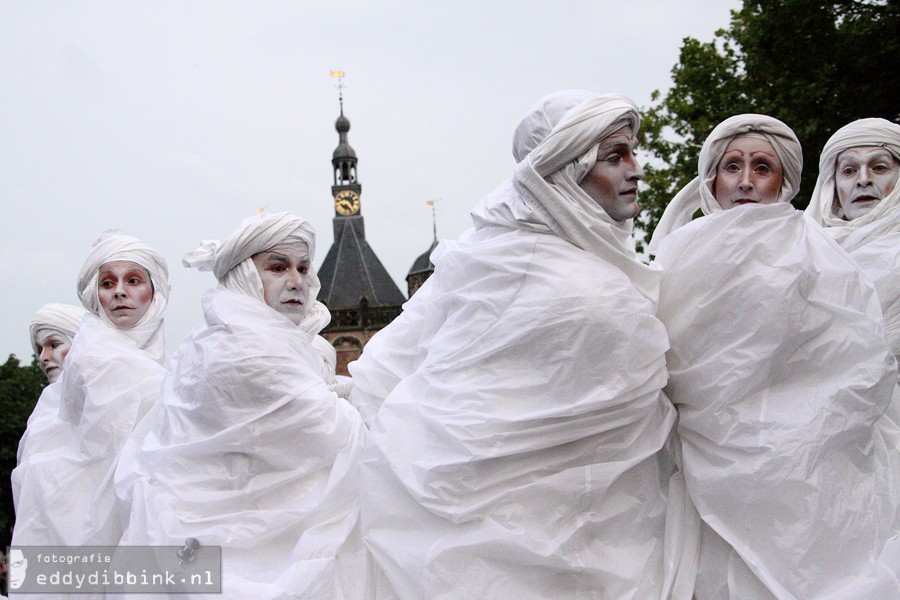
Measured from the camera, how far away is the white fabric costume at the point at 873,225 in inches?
248

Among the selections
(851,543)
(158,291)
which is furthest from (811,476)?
(158,291)

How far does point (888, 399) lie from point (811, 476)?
1.87 ft

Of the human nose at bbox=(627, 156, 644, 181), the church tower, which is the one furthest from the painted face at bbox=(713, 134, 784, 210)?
the church tower

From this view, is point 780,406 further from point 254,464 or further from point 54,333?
point 54,333

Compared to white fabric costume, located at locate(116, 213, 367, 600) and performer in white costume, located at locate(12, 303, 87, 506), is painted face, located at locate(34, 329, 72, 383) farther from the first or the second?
white fabric costume, located at locate(116, 213, 367, 600)

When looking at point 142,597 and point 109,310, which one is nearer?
point 142,597

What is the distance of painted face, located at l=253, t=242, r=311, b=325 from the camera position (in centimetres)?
688

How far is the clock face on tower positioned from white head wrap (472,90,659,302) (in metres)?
93.4

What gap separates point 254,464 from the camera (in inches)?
248

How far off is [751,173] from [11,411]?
35.2 metres

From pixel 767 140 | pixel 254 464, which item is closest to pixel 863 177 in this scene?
pixel 767 140

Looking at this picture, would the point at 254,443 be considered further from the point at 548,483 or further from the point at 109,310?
the point at 109,310

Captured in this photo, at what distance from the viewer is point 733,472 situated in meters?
5.12

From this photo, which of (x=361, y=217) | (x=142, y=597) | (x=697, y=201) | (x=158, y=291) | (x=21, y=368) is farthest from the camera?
(x=361, y=217)
